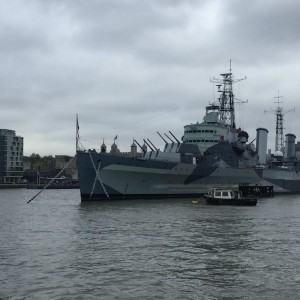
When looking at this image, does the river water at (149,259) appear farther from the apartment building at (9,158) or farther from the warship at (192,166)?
the apartment building at (9,158)

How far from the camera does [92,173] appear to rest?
46.5m

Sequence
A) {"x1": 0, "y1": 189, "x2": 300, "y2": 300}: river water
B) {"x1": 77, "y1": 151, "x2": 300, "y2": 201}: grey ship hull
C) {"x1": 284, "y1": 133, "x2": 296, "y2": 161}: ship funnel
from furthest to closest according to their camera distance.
→ {"x1": 284, "y1": 133, "x2": 296, "y2": 161}: ship funnel
{"x1": 77, "y1": 151, "x2": 300, "y2": 201}: grey ship hull
{"x1": 0, "y1": 189, "x2": 300, "y2": 300}: river water

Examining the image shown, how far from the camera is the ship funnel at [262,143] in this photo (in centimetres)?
7375

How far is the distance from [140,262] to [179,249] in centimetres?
322

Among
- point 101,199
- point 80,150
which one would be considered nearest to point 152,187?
point 101,199

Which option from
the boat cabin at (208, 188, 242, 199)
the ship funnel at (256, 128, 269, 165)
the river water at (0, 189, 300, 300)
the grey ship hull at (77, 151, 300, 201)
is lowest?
the river water at (0, 189, 300, 300)

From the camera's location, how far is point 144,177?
4950 centimetres

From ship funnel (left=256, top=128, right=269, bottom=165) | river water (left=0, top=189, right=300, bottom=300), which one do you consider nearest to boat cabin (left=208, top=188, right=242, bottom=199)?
river water (left=0, top=189, right=300, bottom=300)

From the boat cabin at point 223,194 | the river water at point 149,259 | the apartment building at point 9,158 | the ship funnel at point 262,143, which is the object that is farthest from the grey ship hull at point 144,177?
the apartment building at point 9,158

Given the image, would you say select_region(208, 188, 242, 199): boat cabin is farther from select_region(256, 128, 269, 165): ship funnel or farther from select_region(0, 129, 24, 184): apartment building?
select_region(0, 129, 24, 184): apartment building

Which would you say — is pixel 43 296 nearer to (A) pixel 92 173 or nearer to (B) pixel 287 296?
(B) pixel 287 296

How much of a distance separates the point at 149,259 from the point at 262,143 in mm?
60880

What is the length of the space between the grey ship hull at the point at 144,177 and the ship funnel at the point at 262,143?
12.9 meters

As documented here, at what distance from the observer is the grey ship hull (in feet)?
153
